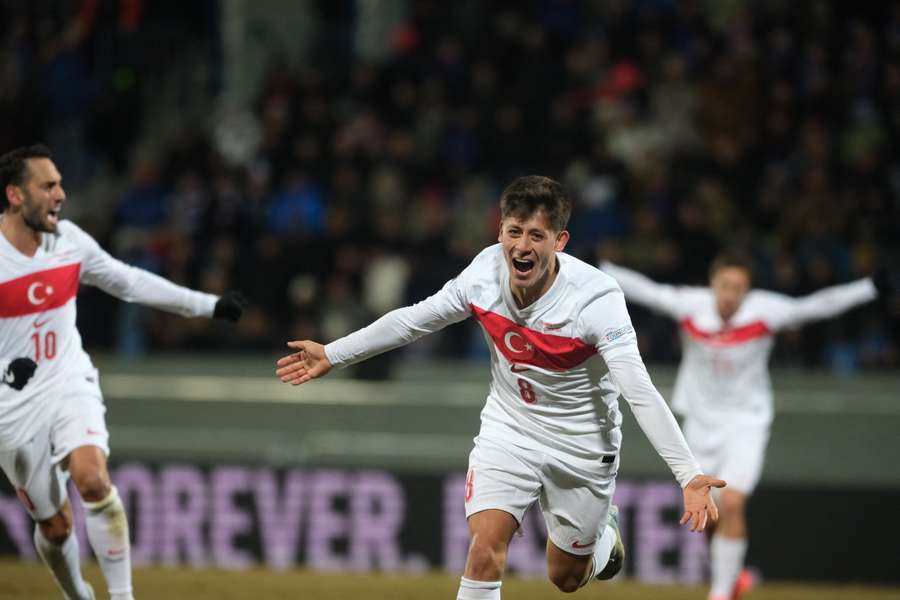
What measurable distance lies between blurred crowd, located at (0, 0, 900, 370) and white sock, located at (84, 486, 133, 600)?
18.2 ft

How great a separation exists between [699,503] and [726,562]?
3.31 metres

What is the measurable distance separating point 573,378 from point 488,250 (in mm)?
704

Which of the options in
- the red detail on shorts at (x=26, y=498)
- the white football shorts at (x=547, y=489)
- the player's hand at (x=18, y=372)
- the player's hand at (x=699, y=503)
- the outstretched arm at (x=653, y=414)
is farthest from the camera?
the red detail on shorts at (x=26, y=498)

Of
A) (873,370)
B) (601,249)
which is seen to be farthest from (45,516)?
(873,370)

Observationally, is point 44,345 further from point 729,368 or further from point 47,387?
point 729,368

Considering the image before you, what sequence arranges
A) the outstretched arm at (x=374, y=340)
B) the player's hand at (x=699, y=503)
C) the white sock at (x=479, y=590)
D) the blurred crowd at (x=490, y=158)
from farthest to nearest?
the blurred crowd at (x=490, y=158)
the outstretched arm at (x=374, y=340)
the white sock at (x=479, y=590)
the player's hand at (x=699, y=503)

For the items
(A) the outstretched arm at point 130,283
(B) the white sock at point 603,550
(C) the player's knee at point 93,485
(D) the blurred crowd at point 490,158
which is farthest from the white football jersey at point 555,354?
(D) the blurred crowd at point 490,158

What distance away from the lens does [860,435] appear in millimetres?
10922

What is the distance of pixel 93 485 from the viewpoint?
6484mm

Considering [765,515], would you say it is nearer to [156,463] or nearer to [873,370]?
[873,370]

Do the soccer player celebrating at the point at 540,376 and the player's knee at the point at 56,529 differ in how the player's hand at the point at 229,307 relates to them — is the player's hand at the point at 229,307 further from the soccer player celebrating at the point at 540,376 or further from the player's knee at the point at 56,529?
the player's knee at the point at 56,529

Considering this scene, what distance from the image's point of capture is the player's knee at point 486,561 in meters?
5.75

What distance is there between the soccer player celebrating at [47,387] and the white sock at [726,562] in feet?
12.2

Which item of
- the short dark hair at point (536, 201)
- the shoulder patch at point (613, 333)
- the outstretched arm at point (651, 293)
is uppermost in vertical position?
the short dark hair at point (536, 201)
